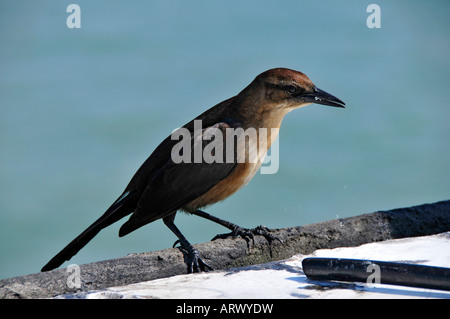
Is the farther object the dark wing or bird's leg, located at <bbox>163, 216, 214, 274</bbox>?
the dark wing

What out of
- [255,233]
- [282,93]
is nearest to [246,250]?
[255,233]

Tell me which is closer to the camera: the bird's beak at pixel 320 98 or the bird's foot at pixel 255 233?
the bird's foot at pixel 255 233

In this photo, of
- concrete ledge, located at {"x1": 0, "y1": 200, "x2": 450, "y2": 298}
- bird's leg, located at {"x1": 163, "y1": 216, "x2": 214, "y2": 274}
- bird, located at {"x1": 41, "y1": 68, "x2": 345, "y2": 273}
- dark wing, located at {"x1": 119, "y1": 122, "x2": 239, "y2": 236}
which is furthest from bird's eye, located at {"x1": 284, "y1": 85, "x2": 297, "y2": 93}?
bird's leg, located at {"x1": 163, "y1": 216, "x2": 214, "y2": 274}

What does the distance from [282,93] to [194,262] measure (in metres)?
0.64

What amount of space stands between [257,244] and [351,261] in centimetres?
53

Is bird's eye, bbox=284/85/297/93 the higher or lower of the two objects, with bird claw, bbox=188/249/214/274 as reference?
higher

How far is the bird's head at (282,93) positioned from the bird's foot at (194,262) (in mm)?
533

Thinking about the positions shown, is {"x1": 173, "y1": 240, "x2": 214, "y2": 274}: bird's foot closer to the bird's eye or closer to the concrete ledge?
the concrete ledge

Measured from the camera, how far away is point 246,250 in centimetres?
194

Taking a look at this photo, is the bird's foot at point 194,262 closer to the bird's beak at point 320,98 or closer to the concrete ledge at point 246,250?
the concrete ledge at point 246,250

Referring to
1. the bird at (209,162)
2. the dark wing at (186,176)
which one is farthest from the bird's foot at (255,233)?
the dark wing at (186,176)

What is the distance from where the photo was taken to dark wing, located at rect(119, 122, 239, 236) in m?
2.04

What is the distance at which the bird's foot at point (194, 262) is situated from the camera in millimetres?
1790
